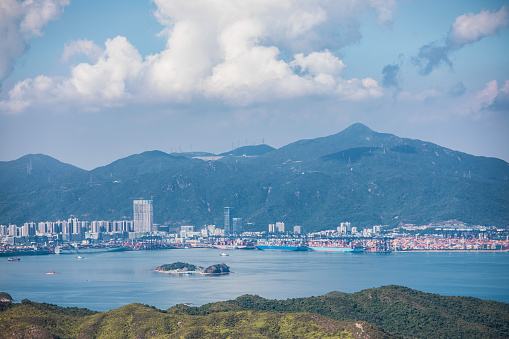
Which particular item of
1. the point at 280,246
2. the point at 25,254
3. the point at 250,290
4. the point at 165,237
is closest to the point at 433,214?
the point at 280,246

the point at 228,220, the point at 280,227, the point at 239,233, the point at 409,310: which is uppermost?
the point at 228,220

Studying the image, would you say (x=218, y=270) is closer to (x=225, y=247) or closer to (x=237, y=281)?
(x=237, y=281)

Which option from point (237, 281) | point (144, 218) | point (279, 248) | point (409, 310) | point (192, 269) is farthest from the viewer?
point (144, 218)

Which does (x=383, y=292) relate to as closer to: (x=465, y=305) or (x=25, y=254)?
(x=465, y=305)

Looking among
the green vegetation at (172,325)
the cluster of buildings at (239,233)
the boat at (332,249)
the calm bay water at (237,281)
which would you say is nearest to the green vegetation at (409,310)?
the green vegetation at (172,325)

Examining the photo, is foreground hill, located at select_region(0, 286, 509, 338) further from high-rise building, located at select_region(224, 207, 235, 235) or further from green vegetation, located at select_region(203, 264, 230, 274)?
high-rise building, located at select_region(224, 207, 235, 235)

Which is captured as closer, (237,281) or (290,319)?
(290,319)

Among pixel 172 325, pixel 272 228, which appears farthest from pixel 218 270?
pixel 272 228
